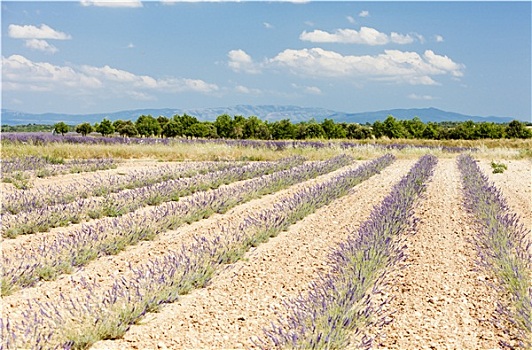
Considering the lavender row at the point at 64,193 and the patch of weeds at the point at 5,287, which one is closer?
the patch of weeds at the point at 5,287

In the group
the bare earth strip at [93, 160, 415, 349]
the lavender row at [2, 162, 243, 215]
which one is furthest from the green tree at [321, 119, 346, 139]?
the bare earth strip at [93, 160, 415, 349]

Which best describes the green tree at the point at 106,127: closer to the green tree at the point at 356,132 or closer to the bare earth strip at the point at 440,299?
the green tree at the point at 356,132

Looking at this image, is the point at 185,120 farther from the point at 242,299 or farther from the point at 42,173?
the point at 242,299

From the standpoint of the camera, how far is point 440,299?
13.8 ft

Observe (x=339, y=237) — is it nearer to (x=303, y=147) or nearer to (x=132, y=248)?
(x=132, y=248)

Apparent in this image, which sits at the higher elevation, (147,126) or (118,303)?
(118,303)

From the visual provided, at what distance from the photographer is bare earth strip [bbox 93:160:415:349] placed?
138 inches

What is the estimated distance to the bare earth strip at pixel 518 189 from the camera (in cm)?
873

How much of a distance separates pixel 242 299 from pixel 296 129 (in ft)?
231

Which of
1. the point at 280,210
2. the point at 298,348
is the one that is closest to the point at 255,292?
the point at 298,348

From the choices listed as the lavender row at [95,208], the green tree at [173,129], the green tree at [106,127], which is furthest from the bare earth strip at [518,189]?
the green tree at [106,127]

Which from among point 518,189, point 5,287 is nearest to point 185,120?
point 518,189

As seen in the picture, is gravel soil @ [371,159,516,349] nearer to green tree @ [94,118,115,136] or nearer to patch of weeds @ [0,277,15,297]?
patch of weeds @ [0,277,15,297]

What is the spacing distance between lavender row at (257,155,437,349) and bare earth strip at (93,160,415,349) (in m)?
0.19
